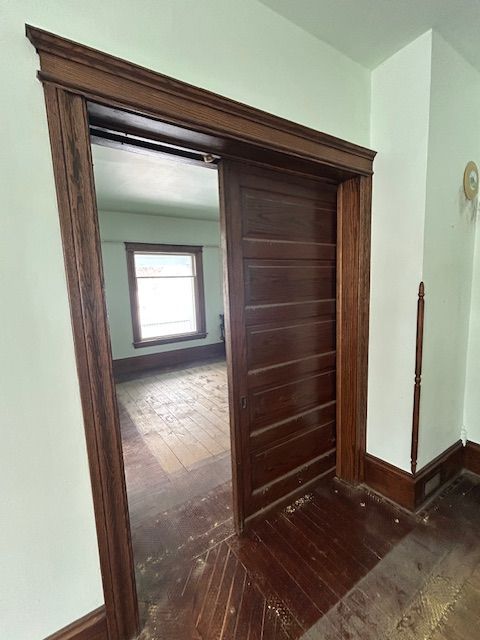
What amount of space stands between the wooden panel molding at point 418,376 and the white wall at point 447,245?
0.07 meters

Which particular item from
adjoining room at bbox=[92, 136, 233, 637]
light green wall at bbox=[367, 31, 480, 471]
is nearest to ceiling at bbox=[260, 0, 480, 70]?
light green wall at bbox=[367, 31, 480, 471]

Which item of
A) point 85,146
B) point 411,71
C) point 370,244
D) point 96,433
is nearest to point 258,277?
point 370,244

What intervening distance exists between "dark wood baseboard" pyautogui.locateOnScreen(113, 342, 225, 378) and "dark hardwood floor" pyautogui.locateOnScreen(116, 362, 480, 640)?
9.96 feet

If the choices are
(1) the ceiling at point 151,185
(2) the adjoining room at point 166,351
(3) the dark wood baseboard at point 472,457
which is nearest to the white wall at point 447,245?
(3) the dark wood baseboard at point 472,457

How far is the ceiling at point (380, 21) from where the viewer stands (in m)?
1.27

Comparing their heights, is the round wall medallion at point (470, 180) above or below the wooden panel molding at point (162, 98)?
below

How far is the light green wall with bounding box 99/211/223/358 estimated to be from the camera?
4.57 meters

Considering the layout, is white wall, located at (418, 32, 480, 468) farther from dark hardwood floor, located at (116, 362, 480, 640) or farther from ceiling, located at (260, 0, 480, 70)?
dark hardwood floor, located at (116, 362, 480, 640)

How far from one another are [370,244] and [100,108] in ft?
5.09

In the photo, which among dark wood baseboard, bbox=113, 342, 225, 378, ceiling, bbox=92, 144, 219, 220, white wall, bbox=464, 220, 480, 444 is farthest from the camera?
dark wood baseboard, bbox=113, 342, 225, 378

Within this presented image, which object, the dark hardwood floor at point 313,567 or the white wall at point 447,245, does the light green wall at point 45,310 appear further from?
the white wall at point 447,245

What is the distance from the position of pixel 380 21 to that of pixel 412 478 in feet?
7.96

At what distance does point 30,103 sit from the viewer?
2.85ft

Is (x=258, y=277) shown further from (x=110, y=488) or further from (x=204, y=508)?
(x=204, y=508)
